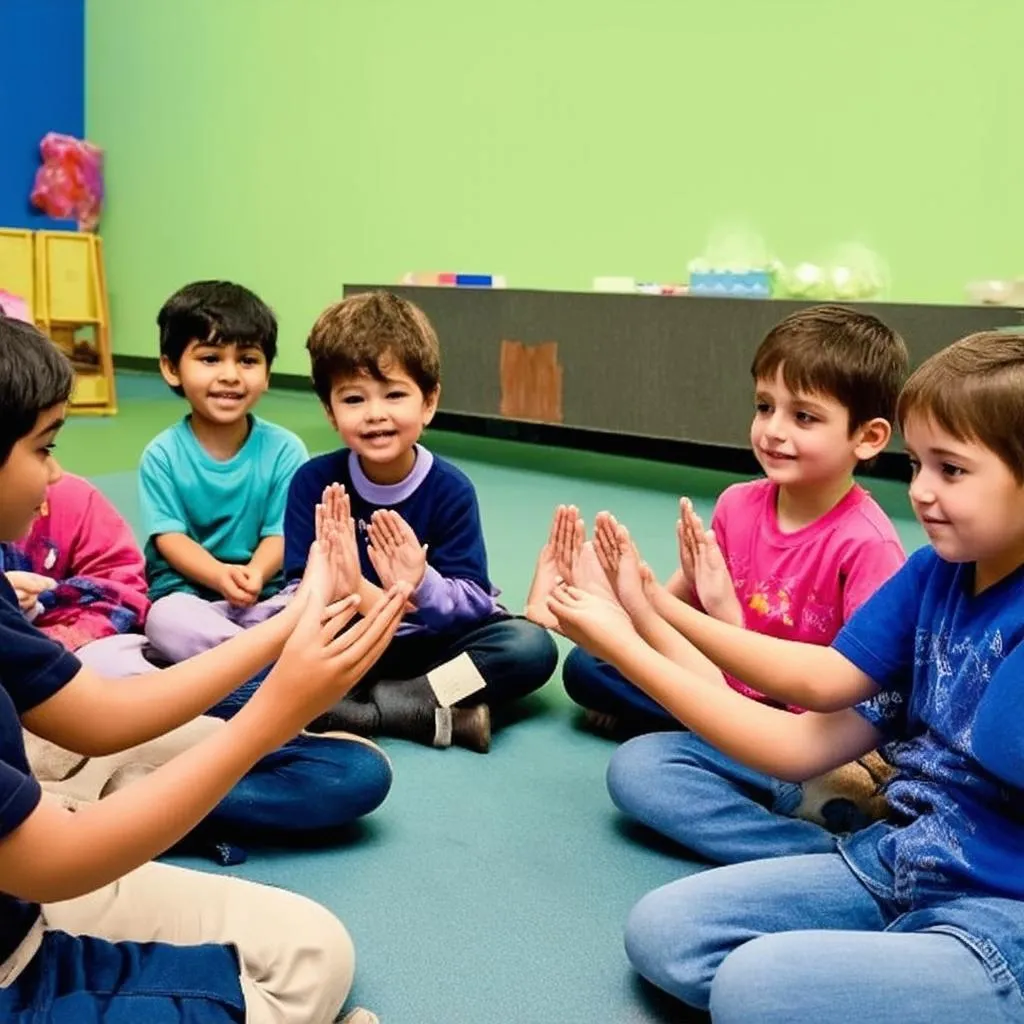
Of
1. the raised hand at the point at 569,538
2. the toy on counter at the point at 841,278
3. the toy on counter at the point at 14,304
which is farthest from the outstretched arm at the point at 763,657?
the toy on counter at the point at 14,304

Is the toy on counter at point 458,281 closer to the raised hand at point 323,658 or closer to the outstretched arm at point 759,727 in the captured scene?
the outstretched arm at point 759,727

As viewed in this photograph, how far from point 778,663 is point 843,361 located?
1.69ft

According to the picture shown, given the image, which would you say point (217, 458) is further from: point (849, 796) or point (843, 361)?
point (849, 796)

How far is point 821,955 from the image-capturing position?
1021mm

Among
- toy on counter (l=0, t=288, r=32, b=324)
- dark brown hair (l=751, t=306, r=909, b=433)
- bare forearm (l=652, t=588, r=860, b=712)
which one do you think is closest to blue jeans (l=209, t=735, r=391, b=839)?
bare forearm (l=652, t=588, r=860, b=712)

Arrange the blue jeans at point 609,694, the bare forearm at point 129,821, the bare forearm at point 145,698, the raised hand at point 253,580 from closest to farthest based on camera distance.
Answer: the bare forearm at point 129,821, the bare forearm at point 145,698, the blue jeans at point 609,694, the raised hand at point 253,580

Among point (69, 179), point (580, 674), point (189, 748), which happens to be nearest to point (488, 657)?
point (580, 674)

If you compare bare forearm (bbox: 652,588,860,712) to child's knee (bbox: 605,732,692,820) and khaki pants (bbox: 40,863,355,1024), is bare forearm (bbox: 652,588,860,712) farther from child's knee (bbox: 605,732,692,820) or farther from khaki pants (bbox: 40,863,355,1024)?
khaki pants (bbox: 40,863,355,1024)

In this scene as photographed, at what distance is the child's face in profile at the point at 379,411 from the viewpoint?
1.86 m

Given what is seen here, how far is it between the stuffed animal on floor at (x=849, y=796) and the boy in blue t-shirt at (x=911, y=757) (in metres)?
0.21

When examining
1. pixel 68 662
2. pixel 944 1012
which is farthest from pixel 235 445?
pixel 944 1012

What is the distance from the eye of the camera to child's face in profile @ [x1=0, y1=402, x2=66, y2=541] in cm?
100

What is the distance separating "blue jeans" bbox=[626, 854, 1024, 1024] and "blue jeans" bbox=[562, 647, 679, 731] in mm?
660

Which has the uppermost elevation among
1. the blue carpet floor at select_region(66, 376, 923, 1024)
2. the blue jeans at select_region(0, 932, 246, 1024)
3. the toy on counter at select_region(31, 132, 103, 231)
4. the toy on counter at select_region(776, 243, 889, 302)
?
the toy on counter at select_region(31, 132, 103, 231)
